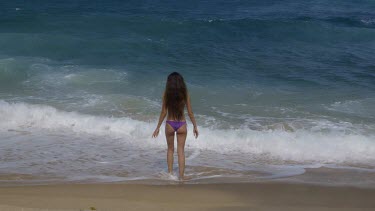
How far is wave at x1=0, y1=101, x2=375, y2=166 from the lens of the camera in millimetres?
8914

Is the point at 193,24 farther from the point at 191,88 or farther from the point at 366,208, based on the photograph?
the point at 366,208

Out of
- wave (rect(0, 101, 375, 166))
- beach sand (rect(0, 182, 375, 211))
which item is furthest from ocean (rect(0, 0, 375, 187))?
beach sand (rect(0, 182, 375, 211))

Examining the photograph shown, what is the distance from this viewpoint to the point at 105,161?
26.8 feet

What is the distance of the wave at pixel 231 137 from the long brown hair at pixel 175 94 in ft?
7.00

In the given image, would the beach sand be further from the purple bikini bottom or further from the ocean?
the purple bikini bottom

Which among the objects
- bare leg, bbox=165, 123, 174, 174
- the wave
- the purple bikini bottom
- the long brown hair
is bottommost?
the wave

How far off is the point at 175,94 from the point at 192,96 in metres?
5.57

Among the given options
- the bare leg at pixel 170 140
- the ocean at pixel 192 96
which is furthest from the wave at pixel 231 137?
the bare leg at pixel 170 140

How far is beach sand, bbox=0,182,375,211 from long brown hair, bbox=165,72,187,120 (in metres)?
0.97

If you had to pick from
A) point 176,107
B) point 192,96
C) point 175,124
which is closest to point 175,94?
point 176,107

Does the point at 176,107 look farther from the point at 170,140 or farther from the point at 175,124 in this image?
the point at 170,140

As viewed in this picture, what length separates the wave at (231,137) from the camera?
29.2ft

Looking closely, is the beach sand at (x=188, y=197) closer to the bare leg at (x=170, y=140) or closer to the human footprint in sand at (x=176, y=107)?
the bare leg at (x=170, y=140)

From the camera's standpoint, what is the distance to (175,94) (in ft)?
23.0
